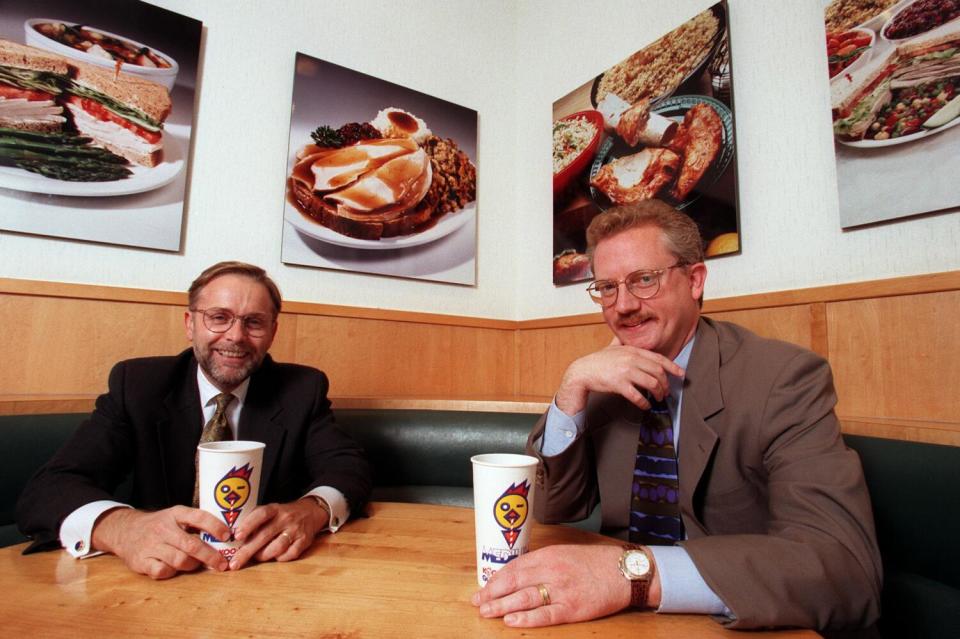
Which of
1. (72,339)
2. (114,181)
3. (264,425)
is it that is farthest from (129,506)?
(114,181)

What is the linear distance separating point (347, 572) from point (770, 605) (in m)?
0.59

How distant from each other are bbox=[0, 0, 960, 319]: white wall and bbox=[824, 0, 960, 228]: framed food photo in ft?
0.22

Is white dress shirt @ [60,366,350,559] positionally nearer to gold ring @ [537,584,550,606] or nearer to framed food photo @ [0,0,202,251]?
gold ring @ [537,584,550,606]

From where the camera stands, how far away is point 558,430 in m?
1.08

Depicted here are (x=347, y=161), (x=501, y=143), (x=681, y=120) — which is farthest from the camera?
(x=501, y=143)

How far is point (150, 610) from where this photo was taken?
0.60 meters

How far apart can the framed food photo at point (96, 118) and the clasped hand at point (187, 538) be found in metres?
1.60

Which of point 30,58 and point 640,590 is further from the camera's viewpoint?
point 30,58

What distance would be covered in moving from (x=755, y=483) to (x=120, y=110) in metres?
2.56

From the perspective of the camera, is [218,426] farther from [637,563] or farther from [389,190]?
[389,190]

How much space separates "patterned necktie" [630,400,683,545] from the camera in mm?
1020

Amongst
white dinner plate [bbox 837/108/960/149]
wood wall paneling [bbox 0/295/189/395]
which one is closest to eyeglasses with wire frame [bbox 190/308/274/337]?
wood wall paneling [bbox 0/295/189/395]

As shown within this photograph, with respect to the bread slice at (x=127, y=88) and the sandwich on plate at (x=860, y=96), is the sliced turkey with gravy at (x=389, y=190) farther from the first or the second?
A: the sandwich on plate at (x=860, y=96)

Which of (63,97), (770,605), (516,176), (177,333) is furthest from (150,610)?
(516,176)
